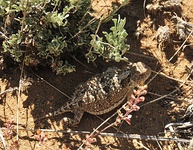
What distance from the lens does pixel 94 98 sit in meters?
4.89

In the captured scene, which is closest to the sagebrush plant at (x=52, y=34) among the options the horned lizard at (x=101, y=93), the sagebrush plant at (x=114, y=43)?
the sagebrush plant at (x=114, y=43)

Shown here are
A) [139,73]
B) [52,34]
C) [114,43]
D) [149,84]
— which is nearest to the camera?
[114,43]

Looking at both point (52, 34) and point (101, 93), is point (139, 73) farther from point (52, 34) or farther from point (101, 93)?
point (52, 34)

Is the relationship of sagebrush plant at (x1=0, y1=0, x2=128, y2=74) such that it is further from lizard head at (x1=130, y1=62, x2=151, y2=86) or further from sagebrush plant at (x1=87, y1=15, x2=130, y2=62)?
lizard head at (x1=130, y1=62, x2=151, y2=86)

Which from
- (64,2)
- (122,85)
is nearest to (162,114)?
(122,85)

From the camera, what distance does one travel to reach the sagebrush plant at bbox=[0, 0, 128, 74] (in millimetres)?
4453

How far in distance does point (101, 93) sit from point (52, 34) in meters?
0.96

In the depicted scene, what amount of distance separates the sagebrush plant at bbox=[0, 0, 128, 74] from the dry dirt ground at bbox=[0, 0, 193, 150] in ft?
1.10

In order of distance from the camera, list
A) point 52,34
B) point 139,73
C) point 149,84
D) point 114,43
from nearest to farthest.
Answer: point 114,43 < point 52,34 < point 139,73 < point 149,84

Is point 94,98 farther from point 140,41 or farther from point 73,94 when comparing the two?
point 140,41

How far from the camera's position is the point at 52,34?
15.8 feet

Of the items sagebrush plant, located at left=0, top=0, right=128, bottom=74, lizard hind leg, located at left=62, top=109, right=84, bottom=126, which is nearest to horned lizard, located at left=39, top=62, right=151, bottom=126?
lizard hind leg, located at left=62, top=109, right=84, bottom=126

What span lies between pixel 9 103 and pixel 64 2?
1463 millimetres

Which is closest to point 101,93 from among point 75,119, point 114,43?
point 75,119
